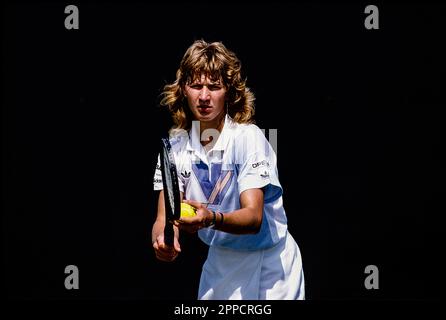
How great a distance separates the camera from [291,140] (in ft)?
18.5

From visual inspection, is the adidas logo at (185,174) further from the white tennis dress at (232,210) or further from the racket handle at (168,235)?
the racket handle at (168,235)

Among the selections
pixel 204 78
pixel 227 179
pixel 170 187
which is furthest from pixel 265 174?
pixel 204 78

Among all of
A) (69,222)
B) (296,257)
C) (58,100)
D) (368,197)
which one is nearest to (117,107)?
(58,100)

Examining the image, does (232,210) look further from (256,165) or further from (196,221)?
(196,221)

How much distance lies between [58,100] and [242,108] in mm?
1735

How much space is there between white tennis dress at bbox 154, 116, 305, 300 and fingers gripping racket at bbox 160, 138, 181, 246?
0.29 m

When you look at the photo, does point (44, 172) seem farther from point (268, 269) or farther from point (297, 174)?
point (268, 269)

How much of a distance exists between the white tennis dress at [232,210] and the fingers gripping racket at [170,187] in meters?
0.29

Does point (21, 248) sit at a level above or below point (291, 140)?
below

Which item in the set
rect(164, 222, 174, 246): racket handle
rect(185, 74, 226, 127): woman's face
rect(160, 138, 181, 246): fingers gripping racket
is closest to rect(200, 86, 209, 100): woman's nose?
rect(185, 74, 226, 127): woman's face

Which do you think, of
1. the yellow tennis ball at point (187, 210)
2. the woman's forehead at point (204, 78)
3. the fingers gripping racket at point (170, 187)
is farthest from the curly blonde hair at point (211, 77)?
the yellow tennis ball at point (187, 210)

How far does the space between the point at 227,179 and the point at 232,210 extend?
0.13m

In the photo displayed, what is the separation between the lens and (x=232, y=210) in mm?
3953

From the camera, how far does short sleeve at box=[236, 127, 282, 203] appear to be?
149 inches
